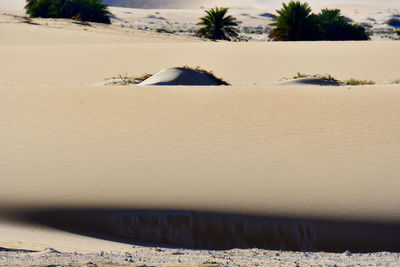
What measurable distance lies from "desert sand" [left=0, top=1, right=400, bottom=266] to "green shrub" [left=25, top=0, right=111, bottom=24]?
25.5m

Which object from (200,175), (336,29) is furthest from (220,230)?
(336,29)

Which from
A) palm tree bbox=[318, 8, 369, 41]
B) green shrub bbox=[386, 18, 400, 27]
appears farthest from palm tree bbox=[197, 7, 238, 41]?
green shrub bbox=[386, 18, 400, 27]

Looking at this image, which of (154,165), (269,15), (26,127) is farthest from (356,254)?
(269,15)

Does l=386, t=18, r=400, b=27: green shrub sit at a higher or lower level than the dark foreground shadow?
higher

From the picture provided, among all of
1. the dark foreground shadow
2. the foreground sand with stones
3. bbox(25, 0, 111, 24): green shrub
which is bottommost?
the dark foreground shadow

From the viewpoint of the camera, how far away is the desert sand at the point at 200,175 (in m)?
6.37

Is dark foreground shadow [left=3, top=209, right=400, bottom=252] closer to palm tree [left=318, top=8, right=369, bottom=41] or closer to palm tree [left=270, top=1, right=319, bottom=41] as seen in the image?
palm tree [left=270, top=1, right=319, bottom=41]

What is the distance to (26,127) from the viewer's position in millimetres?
10031

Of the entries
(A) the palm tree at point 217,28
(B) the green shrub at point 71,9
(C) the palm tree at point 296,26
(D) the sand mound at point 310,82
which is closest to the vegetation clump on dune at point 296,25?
(C) the palm tree at point 296,26

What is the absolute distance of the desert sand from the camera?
251 inches

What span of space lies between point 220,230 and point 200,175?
4.15 ft

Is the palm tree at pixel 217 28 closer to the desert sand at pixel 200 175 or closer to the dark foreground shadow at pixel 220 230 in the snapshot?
the desert sand at pixel 200 175

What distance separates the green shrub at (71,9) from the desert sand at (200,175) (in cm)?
2553

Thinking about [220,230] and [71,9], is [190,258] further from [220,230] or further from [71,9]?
[71,9]
